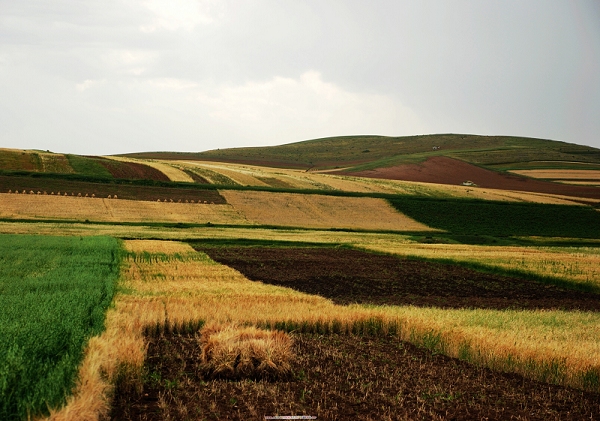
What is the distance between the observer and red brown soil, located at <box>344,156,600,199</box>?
330 ft

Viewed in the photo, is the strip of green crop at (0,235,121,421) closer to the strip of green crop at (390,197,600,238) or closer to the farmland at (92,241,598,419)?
the farmland at (92,241,598,419)

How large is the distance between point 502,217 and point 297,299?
57649mm

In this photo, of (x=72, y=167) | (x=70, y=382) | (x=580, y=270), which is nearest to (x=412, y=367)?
(x=70, y=382)

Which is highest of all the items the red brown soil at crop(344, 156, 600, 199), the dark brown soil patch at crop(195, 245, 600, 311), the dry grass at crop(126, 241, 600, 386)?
the red brown soil at crop(344, 156, 600, 199)

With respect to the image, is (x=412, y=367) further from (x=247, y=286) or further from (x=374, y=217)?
(x=374, y=217)

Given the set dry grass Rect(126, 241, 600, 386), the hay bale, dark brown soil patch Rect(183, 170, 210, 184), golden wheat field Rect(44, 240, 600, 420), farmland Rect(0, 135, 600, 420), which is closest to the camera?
farmland Rect(0, 135, 600, 420)

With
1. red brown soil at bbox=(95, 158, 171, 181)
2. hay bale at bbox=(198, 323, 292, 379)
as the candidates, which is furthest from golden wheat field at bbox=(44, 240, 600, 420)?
red brown soil at bbox=(95, 158, 171, 181)

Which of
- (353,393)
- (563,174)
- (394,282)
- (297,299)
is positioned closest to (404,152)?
(563,174)

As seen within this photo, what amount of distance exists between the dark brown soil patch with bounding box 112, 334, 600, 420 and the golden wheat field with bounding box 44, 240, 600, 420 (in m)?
0.56

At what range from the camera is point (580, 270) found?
107 feet

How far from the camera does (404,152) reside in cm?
16012

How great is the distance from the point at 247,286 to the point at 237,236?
2521 cm

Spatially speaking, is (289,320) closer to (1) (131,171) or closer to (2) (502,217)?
(2) (502,217)

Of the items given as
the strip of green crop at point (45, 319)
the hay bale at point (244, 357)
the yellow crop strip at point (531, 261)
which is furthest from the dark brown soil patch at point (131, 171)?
the hay bale at point (244, 357)
